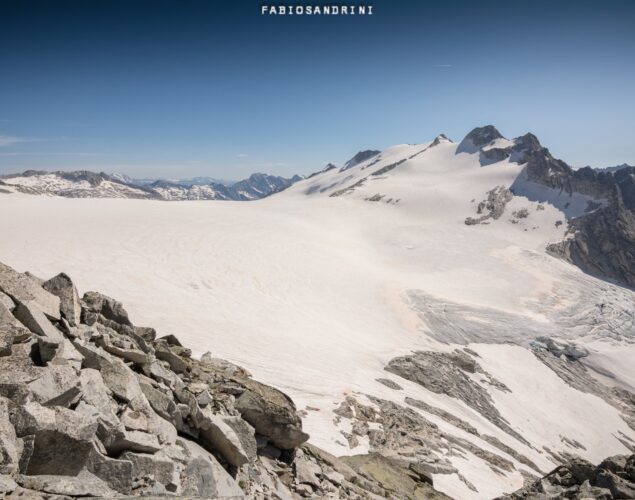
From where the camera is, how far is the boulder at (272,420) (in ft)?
32.3

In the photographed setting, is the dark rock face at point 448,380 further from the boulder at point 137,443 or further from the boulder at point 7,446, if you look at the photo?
the boulder at point 7,446

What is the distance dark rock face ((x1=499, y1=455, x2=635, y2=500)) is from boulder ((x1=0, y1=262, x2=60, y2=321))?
13902 mm

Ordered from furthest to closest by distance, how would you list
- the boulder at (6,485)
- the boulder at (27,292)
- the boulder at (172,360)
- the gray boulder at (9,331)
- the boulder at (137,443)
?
the boulder at (172,360) → the boulder at (27,292) → the boulder at (137,443) → the gray boulder at (9,331) → the boulder at (6,485)

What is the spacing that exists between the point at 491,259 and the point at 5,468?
234 feet

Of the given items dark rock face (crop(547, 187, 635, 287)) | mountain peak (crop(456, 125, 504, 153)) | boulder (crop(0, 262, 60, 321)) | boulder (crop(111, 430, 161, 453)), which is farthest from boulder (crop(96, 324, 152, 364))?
mountain peak (crop(456, 125, 504, 153))

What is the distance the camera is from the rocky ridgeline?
533cm

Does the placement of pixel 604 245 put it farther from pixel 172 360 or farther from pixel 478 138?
pixel 172 360

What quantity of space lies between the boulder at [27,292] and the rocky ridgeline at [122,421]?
0.03 meters

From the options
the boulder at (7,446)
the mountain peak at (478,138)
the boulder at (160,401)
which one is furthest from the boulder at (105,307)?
the mountain peak at (478,138)

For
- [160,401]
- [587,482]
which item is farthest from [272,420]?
[587,482]

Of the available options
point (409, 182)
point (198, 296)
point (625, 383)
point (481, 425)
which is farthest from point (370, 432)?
point (409, 182)

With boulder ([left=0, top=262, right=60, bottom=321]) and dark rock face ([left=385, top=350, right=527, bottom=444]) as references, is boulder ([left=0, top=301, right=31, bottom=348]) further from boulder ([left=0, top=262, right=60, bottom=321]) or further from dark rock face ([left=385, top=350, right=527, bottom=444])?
dark rock face ([left=385, top=350, right=527, bottom=444])

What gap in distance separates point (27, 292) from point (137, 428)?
12.4 ft

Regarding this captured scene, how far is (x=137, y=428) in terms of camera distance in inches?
265
